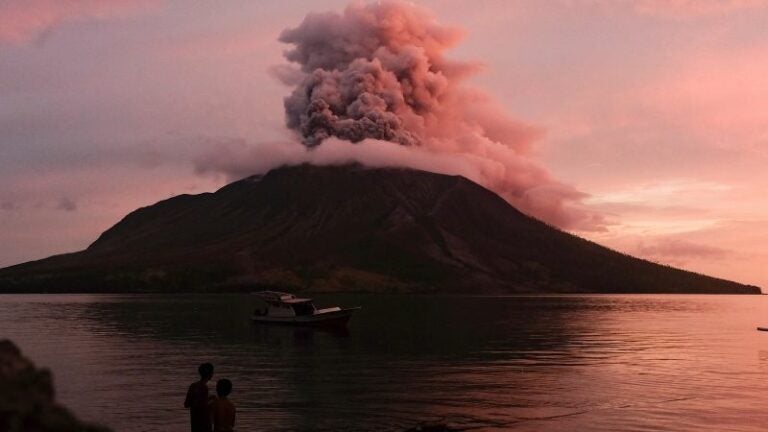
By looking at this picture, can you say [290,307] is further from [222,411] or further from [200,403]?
[222,411]

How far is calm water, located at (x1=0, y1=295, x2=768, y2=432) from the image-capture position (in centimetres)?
3462

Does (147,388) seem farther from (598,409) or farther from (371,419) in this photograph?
(598,409)

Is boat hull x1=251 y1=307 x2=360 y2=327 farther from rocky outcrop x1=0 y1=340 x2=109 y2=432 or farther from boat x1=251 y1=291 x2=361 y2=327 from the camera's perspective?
rocky outcrop x1=0 y1=340 x2=109 y2=432

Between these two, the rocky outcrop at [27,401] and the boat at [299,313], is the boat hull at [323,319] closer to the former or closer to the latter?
the boat at [299,313]

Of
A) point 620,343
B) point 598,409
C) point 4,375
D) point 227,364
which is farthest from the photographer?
point 620,343

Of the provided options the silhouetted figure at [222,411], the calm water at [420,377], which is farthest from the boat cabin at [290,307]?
the silhouetted figure at [222,411]

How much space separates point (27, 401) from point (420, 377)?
3972cm

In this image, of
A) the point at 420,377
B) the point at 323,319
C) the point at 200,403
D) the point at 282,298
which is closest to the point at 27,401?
the point at 200,403

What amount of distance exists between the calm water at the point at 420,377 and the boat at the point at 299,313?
9.35 feet

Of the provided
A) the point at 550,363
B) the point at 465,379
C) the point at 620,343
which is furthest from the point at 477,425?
the point at 620,343

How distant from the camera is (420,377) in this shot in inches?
1895

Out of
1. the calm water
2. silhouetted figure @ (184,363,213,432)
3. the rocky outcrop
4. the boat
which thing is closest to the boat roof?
the boat

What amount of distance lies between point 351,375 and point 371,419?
52.3 feet

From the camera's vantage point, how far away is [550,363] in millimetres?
57656
